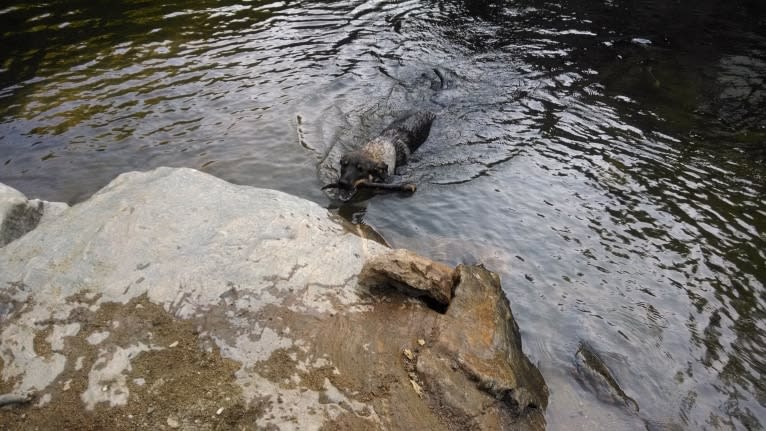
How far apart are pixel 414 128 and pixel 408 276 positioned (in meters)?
4.63

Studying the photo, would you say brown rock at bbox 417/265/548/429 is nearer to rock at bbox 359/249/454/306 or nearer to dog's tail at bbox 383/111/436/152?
rock at bbox 359/249/454/306

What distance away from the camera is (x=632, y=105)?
925cm

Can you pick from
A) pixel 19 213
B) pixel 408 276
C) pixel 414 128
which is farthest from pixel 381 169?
pixel 19 213

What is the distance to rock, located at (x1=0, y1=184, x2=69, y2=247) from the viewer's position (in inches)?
181

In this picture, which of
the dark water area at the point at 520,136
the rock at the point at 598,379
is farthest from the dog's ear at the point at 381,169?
the rock at the point at 598,379

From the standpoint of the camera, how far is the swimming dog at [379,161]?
22.4 ft

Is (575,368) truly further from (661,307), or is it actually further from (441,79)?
(441,79)

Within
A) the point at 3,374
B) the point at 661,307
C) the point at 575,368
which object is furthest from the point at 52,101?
the point at 661,307

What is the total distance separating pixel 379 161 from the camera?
7047mm

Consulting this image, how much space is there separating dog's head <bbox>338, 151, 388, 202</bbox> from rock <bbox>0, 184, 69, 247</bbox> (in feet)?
10.6

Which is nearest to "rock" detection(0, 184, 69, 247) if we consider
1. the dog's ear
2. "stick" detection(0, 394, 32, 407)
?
"stick" detection(0, 394, 32, 407)

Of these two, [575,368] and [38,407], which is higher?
[38,407]

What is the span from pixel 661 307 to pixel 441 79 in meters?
6.66

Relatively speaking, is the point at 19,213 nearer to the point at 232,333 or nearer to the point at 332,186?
the point at 232,333
